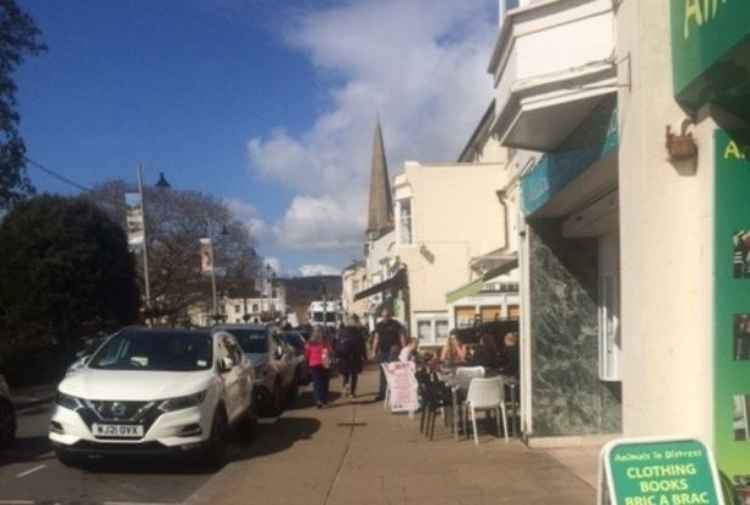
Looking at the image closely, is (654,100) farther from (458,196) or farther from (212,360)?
(458,196)

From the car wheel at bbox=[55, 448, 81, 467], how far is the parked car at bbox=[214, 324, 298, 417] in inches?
195

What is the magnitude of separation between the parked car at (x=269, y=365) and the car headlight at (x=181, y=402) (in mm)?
4998

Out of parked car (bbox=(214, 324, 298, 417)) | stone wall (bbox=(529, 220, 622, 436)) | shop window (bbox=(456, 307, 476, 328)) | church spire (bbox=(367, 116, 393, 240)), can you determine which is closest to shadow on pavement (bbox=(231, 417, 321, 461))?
parked car (bbox=(214, 324, 298, 417))

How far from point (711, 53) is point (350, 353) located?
1472cm

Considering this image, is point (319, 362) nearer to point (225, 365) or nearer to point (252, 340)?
point (252, 340)

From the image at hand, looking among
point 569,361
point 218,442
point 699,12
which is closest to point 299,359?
point 218,442

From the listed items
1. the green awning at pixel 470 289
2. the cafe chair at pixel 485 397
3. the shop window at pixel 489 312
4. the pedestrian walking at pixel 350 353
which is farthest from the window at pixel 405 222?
the cafe chair at pixel 485 397

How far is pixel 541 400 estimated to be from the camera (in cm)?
1134

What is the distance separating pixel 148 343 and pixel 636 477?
7811 mm

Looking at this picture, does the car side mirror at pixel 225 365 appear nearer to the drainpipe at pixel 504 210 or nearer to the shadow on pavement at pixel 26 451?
the shadow on pavement at pixel 26 451

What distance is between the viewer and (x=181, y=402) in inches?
396

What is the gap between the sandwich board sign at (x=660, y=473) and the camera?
196 inches

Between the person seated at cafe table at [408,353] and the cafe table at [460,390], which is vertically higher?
the person seated at cafe table at [408,353]

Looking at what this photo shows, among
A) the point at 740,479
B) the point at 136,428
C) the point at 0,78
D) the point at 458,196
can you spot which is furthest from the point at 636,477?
the point at 458,196
